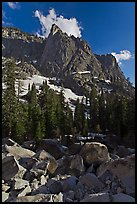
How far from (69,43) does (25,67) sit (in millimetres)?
47906

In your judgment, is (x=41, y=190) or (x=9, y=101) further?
(x=9, y=101)

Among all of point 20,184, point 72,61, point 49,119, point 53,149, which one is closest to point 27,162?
point 20,184

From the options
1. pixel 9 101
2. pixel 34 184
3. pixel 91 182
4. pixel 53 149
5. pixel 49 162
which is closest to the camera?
pixel 34 184

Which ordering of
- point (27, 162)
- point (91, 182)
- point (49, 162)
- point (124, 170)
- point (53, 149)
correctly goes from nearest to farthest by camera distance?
point (91, 182), point (124, 170), point (49, 162), point (27, 162), point (53, 149)

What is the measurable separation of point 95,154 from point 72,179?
11.7 feet

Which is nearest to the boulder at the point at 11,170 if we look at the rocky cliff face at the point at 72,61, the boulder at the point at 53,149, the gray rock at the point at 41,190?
the gray rock at the point at 41,190

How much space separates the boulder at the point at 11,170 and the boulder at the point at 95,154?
417 centimetres

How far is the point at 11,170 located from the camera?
13.1 m

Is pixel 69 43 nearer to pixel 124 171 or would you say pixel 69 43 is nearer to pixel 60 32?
pixel 60 32

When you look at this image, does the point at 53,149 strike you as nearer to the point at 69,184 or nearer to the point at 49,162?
the point at 49,162

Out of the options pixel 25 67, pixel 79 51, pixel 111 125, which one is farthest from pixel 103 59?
pixel 111 125

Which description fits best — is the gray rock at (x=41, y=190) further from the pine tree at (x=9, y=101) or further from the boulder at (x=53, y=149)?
the pine tree at (x=9, y=101)

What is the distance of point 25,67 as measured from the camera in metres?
154

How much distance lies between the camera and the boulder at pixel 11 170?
41.9ft
